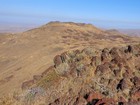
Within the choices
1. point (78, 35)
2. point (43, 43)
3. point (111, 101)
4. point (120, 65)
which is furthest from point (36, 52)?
point (111, 101)

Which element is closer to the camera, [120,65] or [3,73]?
[120,65]

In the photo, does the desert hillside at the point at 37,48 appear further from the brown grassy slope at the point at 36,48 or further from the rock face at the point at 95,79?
the rock face at the point at 95,79

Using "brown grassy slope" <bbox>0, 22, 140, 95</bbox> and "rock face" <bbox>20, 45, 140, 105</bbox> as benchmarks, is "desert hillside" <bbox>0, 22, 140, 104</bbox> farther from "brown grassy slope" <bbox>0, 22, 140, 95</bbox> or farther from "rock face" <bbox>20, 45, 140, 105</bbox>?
"rock face" <bbox>20, 45, 140, 105</bbox>

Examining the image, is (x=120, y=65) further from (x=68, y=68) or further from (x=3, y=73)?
(x=3, y=73)

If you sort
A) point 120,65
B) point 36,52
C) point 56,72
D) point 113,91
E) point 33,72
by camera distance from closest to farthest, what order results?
1. point 113,91
2. point 120,65
3. point 56,72
4. point 33,72
5. point 36,52

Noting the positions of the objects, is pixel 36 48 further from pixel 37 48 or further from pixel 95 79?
pixel 95 79

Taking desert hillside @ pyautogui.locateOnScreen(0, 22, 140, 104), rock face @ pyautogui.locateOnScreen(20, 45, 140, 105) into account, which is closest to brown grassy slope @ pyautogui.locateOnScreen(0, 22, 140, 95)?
desert hillside @ pyautogui.locateOnScreen(0, 22, 140, 104)

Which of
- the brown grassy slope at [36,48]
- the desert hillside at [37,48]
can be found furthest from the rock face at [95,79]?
the brown grassy slope at [36,48]
